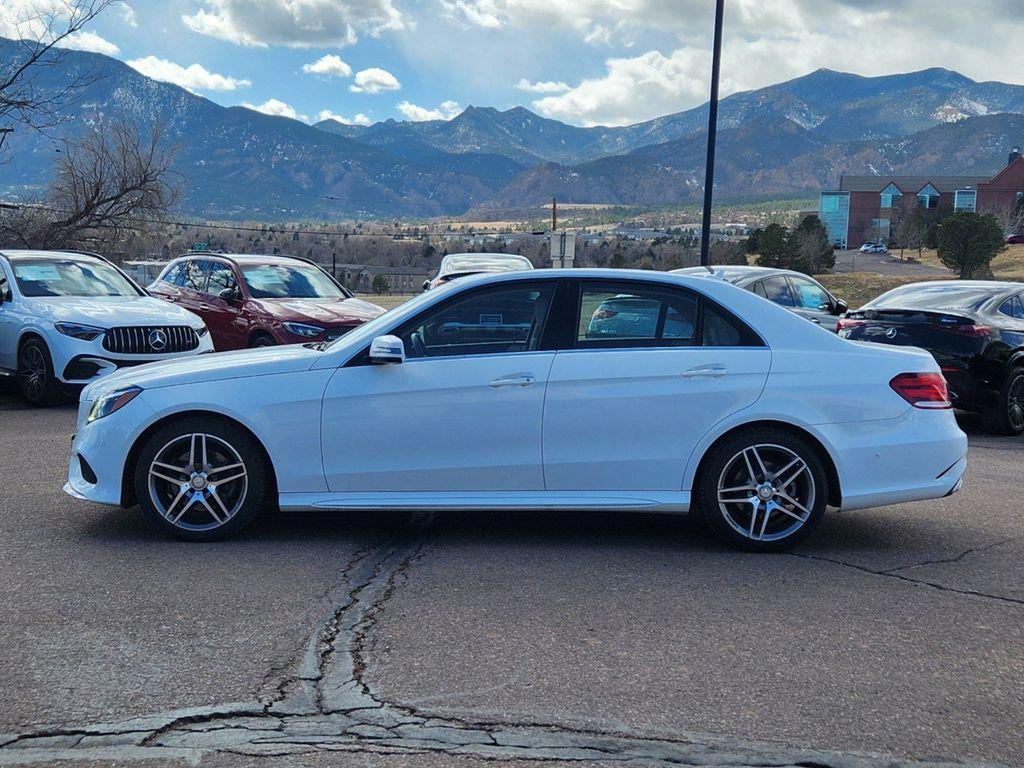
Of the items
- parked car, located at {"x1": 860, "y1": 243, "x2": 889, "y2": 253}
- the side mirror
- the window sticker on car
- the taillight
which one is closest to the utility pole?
the window sticker on car

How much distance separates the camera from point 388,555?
231 inches

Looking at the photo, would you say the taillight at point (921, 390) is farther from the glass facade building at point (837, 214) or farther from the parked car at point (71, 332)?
the glass facade building at point (837, 214)

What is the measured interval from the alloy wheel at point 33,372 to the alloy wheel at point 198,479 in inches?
258

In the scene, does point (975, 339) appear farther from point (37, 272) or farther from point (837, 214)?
point (837, 214)

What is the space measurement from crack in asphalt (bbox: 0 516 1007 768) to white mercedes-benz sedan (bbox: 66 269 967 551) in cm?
203

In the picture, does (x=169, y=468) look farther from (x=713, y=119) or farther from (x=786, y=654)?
(x=713, y=119)

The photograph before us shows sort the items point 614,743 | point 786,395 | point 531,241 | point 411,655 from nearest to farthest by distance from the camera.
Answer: point 614,743
point 411,655
point 786,395
point 531,241

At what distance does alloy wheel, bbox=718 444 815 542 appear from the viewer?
5887 millimetres

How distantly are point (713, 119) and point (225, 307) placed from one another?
10.0 meters

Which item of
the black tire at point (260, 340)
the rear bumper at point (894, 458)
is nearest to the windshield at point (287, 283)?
the black tire at point (260, 340)

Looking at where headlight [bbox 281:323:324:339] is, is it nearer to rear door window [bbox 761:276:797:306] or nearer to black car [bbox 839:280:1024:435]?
black car [bbox 839:280:1024:435]

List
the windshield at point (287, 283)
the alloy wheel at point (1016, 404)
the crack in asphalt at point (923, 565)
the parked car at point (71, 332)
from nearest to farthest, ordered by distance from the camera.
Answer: the crack in asphalt at point (923, 565) < the alloy wheel at point (1016, 404) < the parked car at point (71, 332) < the windshield at point (287, 283)

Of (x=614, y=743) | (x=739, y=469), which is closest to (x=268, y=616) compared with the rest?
(x=614, y=743)

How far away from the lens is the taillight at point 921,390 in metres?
5.98
